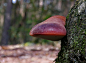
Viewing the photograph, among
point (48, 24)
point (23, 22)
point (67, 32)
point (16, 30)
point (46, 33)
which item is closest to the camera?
point (46, 33)

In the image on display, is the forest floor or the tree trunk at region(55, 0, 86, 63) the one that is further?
the forest floor

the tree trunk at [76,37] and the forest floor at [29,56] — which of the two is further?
the forest floor at [29,56]

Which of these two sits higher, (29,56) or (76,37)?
(76,37)

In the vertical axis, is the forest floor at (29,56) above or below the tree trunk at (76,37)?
below

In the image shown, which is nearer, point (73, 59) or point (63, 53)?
point (73, 59)

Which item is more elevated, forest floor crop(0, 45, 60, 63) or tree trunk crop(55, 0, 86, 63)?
tree trunk crop(55, 0, 86, 63)

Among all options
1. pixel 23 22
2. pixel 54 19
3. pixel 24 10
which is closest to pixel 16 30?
pixel 23 22

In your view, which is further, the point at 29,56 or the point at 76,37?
the point at 29,56

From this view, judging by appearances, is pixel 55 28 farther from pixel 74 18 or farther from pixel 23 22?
pixel 23 22
